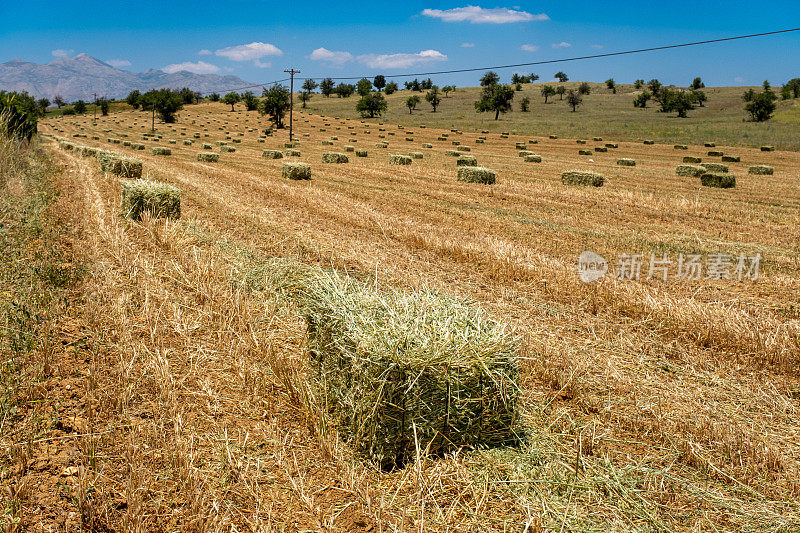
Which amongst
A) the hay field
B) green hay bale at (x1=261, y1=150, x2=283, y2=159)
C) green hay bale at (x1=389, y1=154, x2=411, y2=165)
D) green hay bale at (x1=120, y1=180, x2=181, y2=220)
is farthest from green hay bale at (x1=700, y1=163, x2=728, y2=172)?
green hay bale at (x1=120, y1=180, x2=181, y2=220)

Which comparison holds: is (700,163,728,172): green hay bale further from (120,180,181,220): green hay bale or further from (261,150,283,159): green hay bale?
(120,180,181,220): green hay bale

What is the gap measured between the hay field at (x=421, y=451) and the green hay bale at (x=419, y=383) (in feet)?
0.55

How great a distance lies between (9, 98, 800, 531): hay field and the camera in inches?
119

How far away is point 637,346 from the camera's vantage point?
5590 millimetres

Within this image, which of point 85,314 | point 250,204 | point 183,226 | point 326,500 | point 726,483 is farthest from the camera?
point 250,204

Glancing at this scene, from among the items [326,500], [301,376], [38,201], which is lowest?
[326,500]

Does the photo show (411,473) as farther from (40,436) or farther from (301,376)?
(40,436)

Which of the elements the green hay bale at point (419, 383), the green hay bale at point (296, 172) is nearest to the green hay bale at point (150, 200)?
the green hay bale at point (419, 383)

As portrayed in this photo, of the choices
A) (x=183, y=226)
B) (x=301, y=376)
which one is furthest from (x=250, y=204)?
(x=301, y=376)

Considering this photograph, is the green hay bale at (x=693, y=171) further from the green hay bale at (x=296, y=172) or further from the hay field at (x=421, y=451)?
the green hay bale at (x=296, y=172)

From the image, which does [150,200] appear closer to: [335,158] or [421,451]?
[421,451]

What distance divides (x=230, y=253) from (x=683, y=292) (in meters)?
7.44
